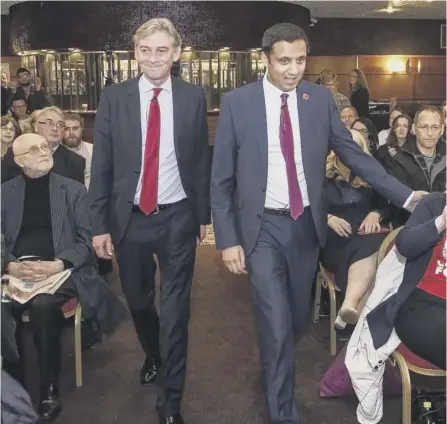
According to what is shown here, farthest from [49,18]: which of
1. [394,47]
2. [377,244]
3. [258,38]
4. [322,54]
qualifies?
[377,244]

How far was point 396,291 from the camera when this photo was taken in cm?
258

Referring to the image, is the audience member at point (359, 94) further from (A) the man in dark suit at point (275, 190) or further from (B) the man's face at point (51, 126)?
(A) the man in dark suit at point (275, 190)

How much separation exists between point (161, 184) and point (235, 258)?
0.47 metres

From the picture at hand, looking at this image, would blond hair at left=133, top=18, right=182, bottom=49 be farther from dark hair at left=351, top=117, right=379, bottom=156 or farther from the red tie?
dark hair at left=351, top=117, right=379, bottom=156

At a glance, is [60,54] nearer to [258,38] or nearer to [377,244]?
[258,38]

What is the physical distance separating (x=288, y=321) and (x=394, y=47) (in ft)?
52.8

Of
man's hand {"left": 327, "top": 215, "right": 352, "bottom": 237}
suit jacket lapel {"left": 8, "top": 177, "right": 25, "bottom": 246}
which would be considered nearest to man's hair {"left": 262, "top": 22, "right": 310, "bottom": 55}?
man's hand {"left": 327, "top": 215, "right": 352, "bottom": 237}

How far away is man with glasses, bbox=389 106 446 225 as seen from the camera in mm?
3857

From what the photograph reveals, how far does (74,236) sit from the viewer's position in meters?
3.27

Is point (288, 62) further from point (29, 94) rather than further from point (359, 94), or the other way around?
point (29, 94)

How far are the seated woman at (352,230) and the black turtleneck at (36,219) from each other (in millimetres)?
1523

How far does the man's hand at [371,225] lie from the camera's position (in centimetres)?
363

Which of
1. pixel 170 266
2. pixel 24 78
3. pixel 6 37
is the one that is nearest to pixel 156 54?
pixel 170 266

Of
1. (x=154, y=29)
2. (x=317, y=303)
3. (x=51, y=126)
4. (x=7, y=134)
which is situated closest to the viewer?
(x=154, y=29)
